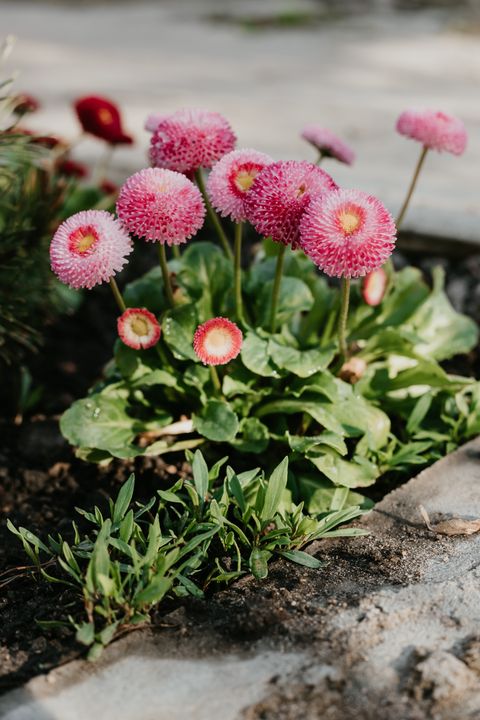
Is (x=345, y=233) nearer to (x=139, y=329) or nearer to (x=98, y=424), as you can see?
(x=139, y=329)

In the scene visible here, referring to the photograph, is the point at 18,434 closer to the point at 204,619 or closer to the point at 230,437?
the point at 230,437

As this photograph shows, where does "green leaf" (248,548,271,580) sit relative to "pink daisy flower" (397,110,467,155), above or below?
below

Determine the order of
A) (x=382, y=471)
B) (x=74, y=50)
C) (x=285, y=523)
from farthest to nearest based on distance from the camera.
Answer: (x=74, y=50)
(x=382, y=471)
(x=285, y=523)

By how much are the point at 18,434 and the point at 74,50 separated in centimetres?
525

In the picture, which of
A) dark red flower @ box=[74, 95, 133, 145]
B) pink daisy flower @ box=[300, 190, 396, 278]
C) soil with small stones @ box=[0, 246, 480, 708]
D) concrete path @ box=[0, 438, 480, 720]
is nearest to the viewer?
concrete path @ box=[0, 438, 480, 720]

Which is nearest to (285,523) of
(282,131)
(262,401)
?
(262,401)

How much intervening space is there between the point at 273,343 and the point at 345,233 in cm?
53

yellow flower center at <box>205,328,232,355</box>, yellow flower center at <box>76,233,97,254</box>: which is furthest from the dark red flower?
yellow flower center at <box>205,328,232,355</box>

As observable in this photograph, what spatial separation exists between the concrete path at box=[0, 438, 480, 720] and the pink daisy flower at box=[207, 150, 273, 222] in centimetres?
87

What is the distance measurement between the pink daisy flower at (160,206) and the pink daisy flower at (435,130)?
737mm

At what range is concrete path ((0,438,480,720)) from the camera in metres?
1.59

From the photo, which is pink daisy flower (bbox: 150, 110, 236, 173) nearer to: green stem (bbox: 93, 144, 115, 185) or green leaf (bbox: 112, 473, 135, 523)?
green leaf (bbox: 112, 473, 135, 523)

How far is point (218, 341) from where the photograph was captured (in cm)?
213

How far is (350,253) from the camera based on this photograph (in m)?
1.96
